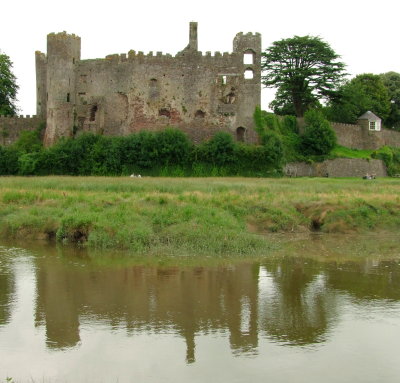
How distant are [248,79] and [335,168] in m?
8.42

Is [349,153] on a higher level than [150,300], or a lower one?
higher

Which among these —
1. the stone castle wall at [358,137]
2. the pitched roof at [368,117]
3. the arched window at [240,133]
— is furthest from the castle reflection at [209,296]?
the pitched roof at [368,117]

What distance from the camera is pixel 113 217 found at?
63.6 feet

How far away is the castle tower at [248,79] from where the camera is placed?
39688 millimetres

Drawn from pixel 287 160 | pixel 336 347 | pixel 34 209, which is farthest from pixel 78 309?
pixel 287 160

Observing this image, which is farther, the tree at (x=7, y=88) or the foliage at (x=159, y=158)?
the tree at (x=7, y=88)

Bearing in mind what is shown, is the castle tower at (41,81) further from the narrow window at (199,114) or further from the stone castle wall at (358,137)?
the stone castle wall at (358,137)

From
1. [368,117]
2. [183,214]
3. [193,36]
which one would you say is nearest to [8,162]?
[193,36]

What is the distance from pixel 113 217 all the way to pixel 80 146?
774 inches

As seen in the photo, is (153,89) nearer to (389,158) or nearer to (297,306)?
(389,158)

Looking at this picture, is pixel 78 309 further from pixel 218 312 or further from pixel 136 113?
pixel 136 113

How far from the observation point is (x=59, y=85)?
3991cm

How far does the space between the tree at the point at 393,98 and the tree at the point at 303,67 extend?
511 inches

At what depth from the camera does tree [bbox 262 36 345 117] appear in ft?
145
